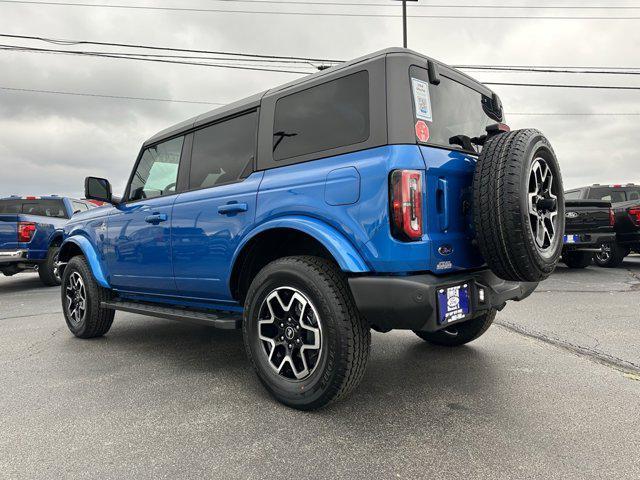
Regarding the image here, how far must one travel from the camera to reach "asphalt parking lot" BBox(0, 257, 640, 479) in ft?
6.57

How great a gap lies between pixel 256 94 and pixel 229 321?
64.4 inches

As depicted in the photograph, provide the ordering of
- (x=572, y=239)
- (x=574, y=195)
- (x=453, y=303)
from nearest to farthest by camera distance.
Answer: (x=453, y=303), (x=572, y=239), (x=574, y=195)

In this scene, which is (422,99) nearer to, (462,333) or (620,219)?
(462,333)

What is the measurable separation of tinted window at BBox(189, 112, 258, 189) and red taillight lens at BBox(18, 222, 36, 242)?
622cm

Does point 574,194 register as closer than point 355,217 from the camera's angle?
No

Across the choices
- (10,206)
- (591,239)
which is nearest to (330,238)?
(591,239)

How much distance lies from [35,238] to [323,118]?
7656 millimetres

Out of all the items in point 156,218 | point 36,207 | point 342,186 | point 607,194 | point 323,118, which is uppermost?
point 323,118

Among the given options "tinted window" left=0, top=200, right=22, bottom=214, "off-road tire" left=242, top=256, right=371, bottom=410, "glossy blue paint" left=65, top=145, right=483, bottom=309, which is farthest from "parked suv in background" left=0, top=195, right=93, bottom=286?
"off-road tire" left=242, top=256, right=371, bottom=410

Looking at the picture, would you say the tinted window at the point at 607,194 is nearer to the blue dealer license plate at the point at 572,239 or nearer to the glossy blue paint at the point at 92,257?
the blue dealer license plate at the point at 572,239

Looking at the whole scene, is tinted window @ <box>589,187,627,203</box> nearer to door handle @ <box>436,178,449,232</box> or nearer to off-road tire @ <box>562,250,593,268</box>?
off-road tire @ <box>562,250,593,268</box>

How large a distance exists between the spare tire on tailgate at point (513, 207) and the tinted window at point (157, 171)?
244 cm

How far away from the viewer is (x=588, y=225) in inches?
327

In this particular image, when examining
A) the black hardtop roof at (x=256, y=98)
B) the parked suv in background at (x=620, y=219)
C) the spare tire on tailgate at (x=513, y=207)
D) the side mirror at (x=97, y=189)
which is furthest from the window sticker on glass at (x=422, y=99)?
the parked suv in background at (x=620, y=219)
